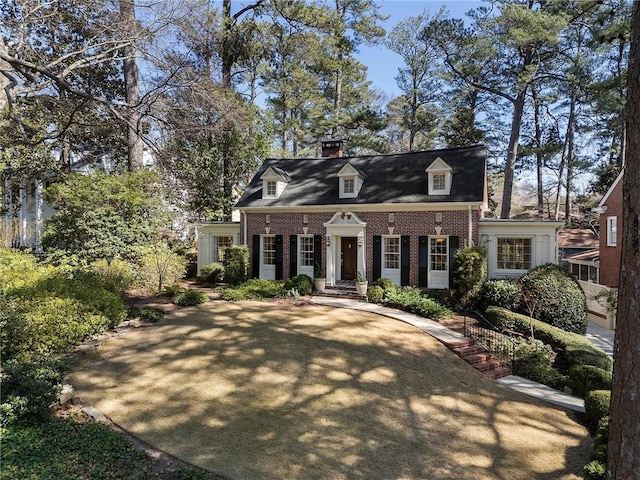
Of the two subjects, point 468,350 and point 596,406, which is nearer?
point 596,406

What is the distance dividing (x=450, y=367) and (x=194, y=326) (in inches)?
284

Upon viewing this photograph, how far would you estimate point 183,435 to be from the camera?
567 cm

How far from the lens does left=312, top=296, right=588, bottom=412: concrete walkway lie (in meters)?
8.81

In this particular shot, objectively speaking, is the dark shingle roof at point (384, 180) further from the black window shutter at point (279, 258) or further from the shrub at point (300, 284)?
the shrub at point (300, 284)

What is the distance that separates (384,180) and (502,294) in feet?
24.4

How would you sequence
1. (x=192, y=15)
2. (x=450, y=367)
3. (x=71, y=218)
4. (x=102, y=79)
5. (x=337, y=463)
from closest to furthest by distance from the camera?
(x=337, y=463)
(x=450, y=367)
(x=71, y=218)
(x=192, y=15)
(x=102, y=79)

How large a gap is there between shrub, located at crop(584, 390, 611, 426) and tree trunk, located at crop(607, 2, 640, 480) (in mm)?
4921

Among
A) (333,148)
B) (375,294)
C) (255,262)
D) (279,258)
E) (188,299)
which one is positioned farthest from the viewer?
(333,148)

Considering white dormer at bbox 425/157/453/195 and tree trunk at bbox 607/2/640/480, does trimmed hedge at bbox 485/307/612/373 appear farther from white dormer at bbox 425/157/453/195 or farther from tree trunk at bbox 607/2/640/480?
tree trunk at bbox 607/2/640/480

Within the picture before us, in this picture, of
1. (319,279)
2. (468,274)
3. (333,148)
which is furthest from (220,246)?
(468,274)

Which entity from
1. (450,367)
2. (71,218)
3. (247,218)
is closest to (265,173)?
→ (247,218)

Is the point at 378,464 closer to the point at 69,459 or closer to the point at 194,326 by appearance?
the point at 69,459

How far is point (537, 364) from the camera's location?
10375 mm

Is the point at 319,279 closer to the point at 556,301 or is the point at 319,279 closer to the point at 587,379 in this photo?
the point at 556,301
